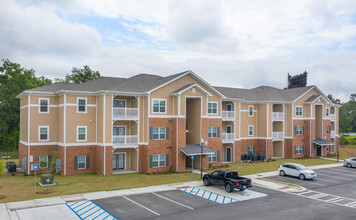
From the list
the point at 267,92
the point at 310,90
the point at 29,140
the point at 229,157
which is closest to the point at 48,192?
the point at 29,140

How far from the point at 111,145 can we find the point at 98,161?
2.29m

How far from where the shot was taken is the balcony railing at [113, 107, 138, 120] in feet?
95.9

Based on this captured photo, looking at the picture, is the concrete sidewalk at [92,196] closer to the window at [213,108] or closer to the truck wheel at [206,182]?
the truck wheel at [206,182]

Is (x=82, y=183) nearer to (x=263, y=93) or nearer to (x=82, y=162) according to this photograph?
(x=82, y=162)

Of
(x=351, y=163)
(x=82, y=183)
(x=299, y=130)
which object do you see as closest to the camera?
(x=82, y=183)

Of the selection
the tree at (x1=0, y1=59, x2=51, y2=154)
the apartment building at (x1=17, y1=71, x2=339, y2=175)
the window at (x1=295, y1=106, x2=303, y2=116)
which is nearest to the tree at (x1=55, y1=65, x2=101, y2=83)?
the tree at (x1=0, y1=59, x2=51, y2=154)

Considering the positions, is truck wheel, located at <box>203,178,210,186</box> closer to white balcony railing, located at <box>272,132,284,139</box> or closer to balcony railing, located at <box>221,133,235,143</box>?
balcony railing, located at <box>221,133,235,143</box>

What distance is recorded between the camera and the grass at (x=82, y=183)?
2078 cm

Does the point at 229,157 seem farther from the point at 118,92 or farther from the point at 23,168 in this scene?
the point at 23,168

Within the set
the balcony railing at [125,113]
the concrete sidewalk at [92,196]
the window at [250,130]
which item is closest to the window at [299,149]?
the window at [250,130]

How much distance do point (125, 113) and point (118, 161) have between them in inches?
222

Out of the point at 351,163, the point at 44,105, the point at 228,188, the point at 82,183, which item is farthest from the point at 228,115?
the point at 44,105

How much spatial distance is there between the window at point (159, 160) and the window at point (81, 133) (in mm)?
7377

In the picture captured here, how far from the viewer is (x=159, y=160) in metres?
30.1
